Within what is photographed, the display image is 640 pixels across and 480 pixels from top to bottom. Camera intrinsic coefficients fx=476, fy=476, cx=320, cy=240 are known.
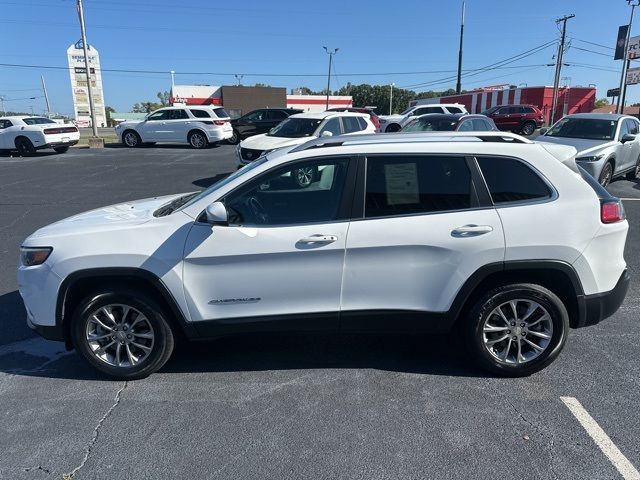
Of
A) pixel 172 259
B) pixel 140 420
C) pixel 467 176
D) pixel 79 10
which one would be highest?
pixel 79 10

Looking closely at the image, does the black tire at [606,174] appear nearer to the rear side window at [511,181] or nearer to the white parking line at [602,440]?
the rear side window at [511,181]

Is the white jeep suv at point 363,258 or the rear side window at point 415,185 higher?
the rear side window at point 415,185

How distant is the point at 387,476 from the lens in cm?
256

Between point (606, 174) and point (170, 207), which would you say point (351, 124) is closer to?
point (606, 174)

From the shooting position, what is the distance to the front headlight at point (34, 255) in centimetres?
333

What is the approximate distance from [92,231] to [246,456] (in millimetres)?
1859

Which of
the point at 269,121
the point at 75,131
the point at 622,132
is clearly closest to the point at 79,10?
the point at 75,131

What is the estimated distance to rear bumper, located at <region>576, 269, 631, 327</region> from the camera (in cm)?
337

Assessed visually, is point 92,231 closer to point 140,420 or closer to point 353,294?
point 140,420

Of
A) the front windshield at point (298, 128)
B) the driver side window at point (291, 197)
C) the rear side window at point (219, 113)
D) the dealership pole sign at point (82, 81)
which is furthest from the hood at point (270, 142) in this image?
the dealership pole sign at point (82, 81)

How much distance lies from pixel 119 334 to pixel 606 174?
1019 centimetres

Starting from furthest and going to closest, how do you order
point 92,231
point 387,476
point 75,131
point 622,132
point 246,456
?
point 75,131 < point 622,132 < point 92,231 < point 246,456 < point 387,476

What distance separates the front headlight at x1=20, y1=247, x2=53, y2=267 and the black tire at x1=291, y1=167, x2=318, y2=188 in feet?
5.90

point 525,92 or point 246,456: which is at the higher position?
point 525,92
